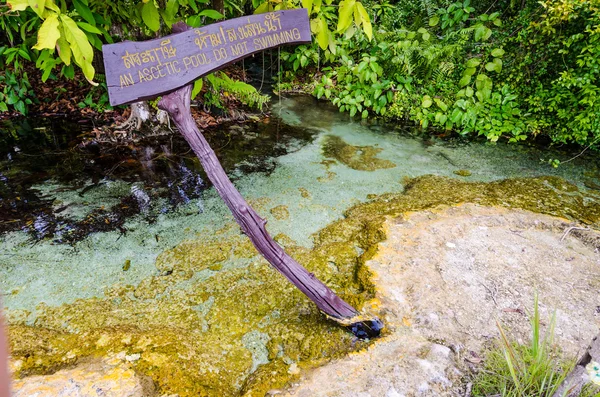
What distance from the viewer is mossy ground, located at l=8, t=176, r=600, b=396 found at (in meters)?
1.77

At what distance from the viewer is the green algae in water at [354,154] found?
4020 millimetres

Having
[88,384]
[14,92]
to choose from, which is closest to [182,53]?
[88,384]

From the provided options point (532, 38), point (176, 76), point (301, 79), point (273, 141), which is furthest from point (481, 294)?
point (301, 79)

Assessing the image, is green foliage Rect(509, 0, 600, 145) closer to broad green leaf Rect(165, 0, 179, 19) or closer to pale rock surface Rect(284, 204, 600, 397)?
pale rock surface Rect(284, 204, 600, 397)

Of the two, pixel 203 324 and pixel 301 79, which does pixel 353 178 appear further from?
pixel 301 79

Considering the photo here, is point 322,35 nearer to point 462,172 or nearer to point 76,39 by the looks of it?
point 76,39

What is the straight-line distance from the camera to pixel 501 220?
286 centimetres

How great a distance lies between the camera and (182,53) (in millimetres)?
1784

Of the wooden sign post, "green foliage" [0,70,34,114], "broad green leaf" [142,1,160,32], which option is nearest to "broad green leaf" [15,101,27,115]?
"green foliage" [0,70,34,114]

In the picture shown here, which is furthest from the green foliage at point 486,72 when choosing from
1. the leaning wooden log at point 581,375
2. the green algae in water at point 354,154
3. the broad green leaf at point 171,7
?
the leaning wooden log at point 581,375

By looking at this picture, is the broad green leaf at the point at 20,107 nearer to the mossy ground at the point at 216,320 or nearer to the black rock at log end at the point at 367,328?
the mossy ground at the point at 216,320

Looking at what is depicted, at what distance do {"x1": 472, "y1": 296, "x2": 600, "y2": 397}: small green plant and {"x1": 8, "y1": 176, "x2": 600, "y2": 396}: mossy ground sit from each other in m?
0.58

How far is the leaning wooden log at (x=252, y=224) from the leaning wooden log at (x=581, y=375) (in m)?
0.80

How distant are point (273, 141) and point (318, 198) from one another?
1.62 meters
